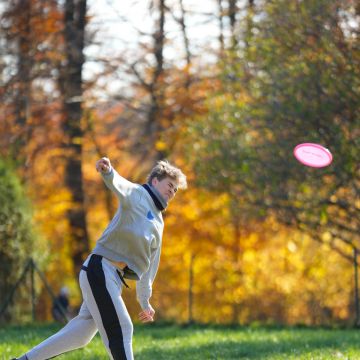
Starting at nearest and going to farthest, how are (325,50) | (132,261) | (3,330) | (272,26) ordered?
(132,261) → (3,330) → (325,50) → (272,26)

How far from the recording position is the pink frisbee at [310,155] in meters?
9.81

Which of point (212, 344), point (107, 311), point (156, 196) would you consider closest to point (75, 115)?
point (212, 344)

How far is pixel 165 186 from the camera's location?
21.8 ft

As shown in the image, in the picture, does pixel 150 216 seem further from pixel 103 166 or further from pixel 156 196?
pixel 103 166

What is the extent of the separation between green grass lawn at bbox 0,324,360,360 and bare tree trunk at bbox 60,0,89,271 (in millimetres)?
10682

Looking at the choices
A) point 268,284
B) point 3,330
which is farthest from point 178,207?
point 3,330

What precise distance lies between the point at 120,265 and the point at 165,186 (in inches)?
28.2

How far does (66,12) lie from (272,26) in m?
8.17

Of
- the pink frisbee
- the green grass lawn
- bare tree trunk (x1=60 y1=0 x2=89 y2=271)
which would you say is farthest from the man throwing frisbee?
bare tree trunk (x1=60 y1=0 x2=89 y2=271)

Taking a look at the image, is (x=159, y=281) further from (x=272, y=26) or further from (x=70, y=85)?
(x=272, y=26)

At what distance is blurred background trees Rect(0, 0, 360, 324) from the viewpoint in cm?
1541

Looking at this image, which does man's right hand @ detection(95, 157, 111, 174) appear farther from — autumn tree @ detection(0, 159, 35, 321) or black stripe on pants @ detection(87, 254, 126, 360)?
autumn tree @ detection(0, 159, 35, 321)

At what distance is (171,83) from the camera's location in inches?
928

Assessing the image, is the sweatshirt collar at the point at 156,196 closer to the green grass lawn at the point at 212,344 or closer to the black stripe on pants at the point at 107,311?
the black stripe on pants at the point at 107,311
